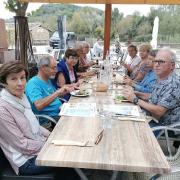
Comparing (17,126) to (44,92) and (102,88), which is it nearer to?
(44,92)

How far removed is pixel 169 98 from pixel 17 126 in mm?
1337

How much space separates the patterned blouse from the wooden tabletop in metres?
0.58

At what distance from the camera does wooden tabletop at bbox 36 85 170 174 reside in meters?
1.30

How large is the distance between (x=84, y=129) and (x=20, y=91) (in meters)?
0.50

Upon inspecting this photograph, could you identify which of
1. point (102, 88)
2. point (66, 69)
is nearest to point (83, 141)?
point (102, 88)

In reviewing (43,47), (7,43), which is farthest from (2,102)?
(43,47)

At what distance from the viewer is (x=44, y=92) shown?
2.61 meters

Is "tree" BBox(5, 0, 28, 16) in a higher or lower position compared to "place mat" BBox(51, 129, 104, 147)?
higher

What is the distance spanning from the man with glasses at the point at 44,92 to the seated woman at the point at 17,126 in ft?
2.07

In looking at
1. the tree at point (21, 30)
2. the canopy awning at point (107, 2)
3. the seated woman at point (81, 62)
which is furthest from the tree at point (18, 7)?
the seated woman at point (81, 62)

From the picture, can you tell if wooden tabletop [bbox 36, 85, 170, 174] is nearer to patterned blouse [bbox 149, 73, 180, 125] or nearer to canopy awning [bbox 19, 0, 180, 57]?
patterned blouse [bbox 149, 73, 180, 125]

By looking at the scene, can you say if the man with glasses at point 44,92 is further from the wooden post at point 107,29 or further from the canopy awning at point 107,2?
the wooden post at point 107,29

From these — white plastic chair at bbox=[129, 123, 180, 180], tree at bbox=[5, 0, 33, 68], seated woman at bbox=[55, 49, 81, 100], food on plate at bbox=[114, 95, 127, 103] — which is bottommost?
white plastic chair at bbox=[129, 123, 180, 180]

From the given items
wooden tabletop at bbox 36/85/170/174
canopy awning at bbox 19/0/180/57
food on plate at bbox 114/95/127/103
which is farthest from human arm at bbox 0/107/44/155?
canopy awning at bbox 19/0/180/57
